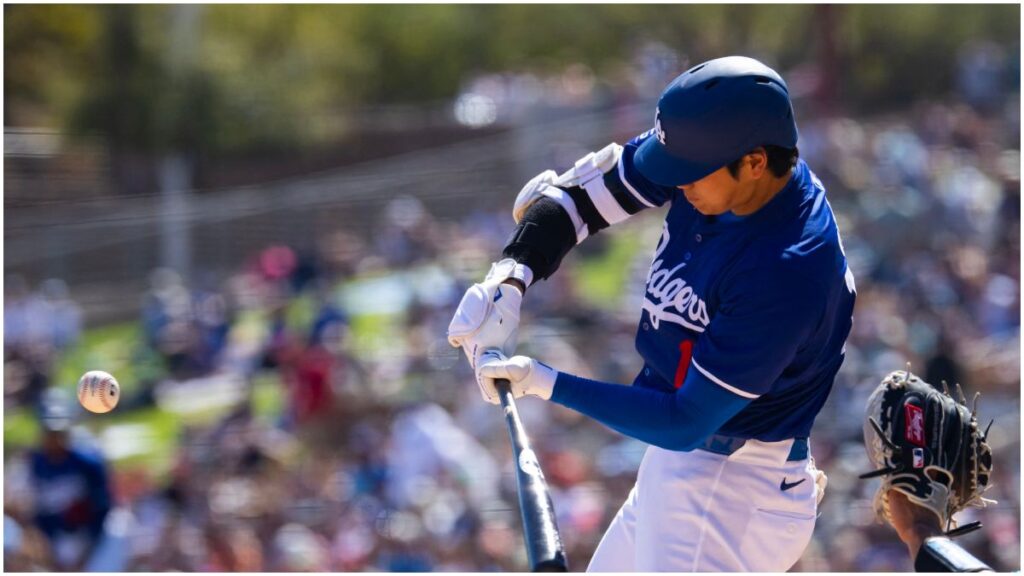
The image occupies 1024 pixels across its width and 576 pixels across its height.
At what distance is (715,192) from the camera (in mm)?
3262

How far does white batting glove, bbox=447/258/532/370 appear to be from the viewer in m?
3.45

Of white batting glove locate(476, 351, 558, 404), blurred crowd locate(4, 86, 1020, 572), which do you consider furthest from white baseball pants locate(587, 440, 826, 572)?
blurred crowd locate(4, 86, 1020, 572)

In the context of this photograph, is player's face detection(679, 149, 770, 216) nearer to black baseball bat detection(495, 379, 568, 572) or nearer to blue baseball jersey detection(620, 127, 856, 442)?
blue baseball jersey detection(620, 127, 856, 442)

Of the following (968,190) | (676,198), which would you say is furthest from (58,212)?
(676,198)

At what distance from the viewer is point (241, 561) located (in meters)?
8.48

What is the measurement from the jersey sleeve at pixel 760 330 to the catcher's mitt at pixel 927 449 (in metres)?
0.38

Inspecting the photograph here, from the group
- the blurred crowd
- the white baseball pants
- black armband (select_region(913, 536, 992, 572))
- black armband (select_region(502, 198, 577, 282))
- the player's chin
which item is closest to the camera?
black armband (select_region(913, 536, 992, 572))

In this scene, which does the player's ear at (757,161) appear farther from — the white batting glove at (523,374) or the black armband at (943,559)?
the black armband at (943,559)

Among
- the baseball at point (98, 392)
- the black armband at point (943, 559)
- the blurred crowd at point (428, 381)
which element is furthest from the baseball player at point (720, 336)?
the blurred crowd at point (428, 381)

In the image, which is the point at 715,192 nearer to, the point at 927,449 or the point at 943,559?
the point at 927,449

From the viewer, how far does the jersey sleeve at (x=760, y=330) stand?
10.3 ft

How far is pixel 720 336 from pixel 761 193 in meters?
0.36

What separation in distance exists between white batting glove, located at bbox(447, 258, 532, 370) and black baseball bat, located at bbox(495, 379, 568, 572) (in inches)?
6.0

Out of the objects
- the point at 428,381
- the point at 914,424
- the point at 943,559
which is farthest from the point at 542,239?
the point at 428,381
